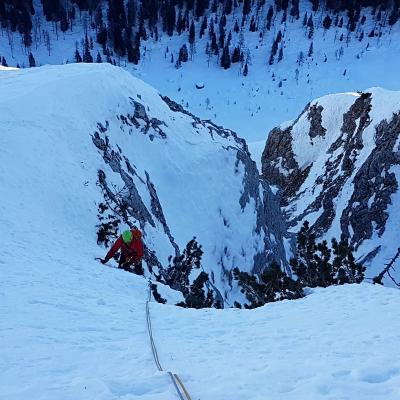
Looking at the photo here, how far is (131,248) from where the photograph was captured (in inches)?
531

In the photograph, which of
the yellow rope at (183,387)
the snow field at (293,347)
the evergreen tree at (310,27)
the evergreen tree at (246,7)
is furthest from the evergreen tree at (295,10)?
the yellow rope at (183,387)

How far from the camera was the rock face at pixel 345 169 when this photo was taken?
109 feet

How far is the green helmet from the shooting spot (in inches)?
506

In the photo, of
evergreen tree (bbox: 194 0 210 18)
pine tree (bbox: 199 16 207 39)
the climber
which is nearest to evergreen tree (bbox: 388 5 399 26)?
pine tree (bbox: 199 16 207 39)

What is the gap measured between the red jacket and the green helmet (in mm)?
112

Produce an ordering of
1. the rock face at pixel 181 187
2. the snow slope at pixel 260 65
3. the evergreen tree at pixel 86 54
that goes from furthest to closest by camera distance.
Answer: the evergreen tree at pixel 86 54 < the snow slope at pixel 260 65 < the rock face at pixel 181 187

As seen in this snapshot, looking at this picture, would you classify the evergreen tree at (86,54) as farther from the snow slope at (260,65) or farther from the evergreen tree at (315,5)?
the evergreen tree at (315,5)

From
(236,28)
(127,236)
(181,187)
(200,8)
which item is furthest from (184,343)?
(200,8)

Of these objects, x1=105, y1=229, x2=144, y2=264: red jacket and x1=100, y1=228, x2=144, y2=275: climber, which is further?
x1=105, y1=229, x2=144, y2=264: red jacket

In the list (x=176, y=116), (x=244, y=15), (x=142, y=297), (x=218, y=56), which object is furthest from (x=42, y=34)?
(x=142, y=297)

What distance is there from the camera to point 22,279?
9.27 m

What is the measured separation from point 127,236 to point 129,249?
73 cm

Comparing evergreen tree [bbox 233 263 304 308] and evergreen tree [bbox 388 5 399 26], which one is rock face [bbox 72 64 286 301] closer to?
evergreen tree [bbox 233 263 304 308]

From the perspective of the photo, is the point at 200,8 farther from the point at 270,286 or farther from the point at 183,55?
the point at 270,286
